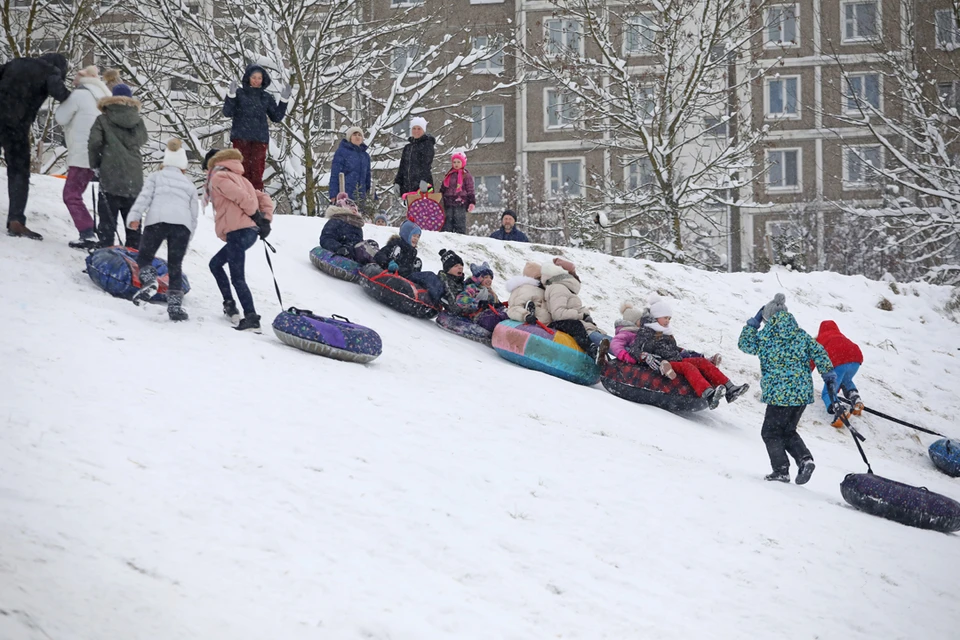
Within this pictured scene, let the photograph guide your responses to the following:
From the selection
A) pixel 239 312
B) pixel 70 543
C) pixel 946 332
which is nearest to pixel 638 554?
pixel 70 543

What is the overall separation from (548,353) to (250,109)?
4.72 meters

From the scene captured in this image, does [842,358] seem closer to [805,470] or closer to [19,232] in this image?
[805,470]

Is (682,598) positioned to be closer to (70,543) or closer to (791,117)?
(70,543)

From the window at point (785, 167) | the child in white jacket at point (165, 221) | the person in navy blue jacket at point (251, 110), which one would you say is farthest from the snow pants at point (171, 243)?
the window at point (785, 167)

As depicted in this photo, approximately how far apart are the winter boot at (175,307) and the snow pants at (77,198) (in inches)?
77.1

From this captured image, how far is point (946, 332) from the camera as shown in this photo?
1593cm

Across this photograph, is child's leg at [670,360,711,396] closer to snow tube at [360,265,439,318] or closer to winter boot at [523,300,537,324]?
winter boot at [523,300,537,324]

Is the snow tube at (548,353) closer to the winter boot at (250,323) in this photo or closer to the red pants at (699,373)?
the red pants at (699,373)

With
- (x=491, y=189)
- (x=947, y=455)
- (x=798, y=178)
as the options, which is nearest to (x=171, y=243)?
(x=947, y=455)

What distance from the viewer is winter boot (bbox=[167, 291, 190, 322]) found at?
8620mm

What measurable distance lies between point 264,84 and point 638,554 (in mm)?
8137

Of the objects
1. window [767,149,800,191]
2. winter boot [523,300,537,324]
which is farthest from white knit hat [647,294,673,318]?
window [767,149,800,191]

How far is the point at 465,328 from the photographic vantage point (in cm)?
1170

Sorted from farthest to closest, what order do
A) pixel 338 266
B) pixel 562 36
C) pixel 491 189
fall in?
pixel 491 189
pixel 562 36
pixel 338 266
